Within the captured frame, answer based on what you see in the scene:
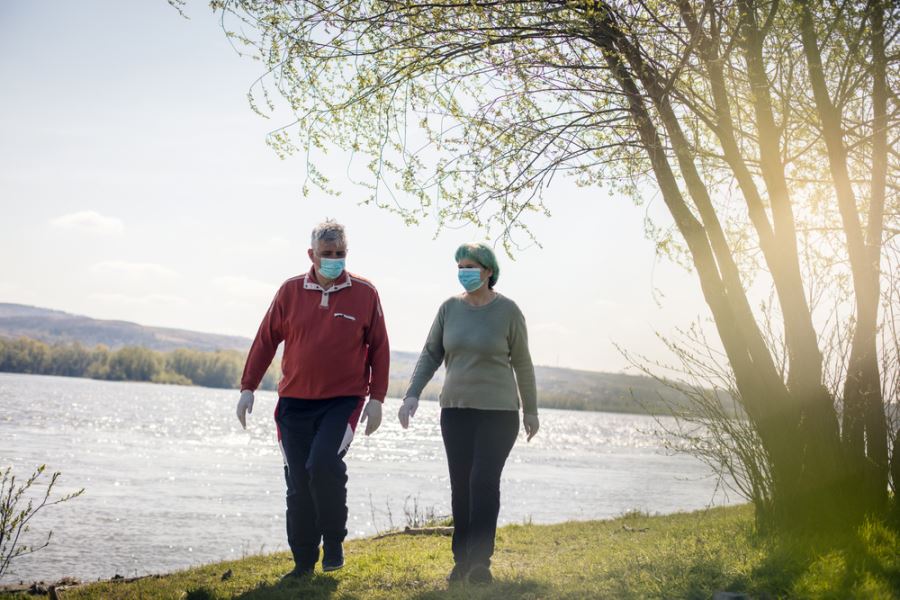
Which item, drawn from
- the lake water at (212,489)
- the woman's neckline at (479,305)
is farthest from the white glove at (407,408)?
the lake water at (212,489)

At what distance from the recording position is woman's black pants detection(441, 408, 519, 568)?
6066 millimetres

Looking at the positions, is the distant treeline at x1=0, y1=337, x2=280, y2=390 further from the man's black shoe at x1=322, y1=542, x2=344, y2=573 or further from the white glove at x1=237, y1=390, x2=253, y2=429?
the man's black shoe at x1=322, y1=542, x2=344, y2=573

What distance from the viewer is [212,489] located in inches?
1061

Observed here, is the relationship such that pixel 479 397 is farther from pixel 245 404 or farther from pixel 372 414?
pixel 245 404

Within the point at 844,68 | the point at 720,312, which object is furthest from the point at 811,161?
the point at 720,312

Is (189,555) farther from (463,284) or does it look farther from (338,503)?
(463,284)

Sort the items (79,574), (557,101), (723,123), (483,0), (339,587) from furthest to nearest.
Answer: (79,574) < (557,101) < (723,123) < (483,0) < (339,587)

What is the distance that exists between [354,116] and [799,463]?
17.3 feet

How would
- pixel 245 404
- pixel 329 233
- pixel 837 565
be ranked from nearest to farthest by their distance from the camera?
pixel 837 565 < pixel 329 233 < pixel 245 404

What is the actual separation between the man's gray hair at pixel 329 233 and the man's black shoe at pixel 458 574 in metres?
2.62

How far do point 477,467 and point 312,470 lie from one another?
48.9 inches

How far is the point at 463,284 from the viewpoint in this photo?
6.36 meters

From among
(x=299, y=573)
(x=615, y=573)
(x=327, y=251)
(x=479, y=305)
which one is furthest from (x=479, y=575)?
(x=327, y=251)

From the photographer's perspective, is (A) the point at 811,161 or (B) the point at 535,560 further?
(A) the point at 811,161
